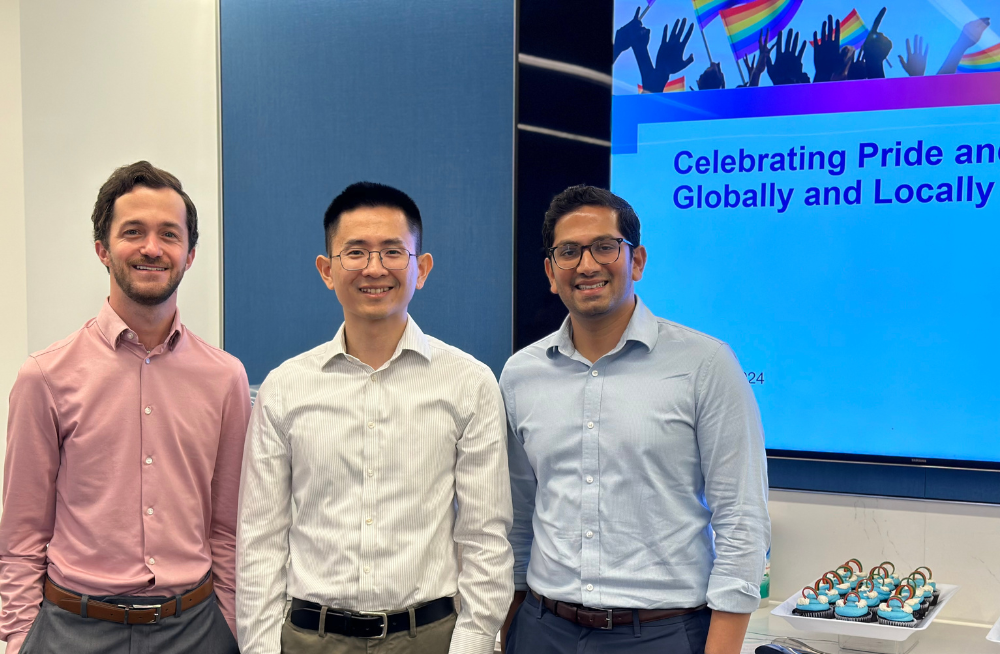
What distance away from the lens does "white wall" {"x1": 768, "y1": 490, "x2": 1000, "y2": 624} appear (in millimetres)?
2463

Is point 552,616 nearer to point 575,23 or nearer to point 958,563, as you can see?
point 958,563

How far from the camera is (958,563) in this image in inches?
97.9

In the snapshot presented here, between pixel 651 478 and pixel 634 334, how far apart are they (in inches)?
11.8

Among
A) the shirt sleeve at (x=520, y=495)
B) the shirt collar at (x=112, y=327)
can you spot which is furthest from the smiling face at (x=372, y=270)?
the shirt collar at (x=112, y=327)

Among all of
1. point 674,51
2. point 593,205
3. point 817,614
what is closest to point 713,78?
point 674,51

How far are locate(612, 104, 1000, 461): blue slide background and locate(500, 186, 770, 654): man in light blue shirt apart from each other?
0.85 metres

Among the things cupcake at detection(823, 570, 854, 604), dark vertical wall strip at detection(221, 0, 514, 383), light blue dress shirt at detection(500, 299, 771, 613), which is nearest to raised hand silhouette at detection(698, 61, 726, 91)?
dark vertical wall strip at detection(221, 0, 514, 383)

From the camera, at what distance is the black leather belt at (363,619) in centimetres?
174

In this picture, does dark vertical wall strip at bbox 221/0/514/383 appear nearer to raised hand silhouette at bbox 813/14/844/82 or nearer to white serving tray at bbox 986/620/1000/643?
raised hand silhouette at bbox 813/14/844/82

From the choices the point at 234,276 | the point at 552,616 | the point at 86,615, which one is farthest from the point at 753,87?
the point at 86,615

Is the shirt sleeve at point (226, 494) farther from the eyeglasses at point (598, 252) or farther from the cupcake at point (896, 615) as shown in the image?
the cupcake at point (896, 615)

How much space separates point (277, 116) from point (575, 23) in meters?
1.14

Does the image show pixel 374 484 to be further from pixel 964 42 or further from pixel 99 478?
pixel 964 42

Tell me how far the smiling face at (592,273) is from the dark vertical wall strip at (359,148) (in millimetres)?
1087
